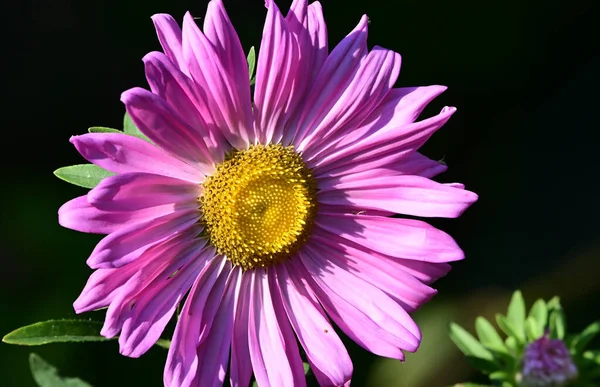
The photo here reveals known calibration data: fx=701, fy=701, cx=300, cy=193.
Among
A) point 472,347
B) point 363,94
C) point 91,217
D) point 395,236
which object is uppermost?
point 91,217

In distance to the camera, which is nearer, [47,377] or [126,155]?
[126,155]

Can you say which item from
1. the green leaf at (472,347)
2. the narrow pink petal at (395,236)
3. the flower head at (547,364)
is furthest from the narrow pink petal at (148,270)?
the flower head at (547,364)

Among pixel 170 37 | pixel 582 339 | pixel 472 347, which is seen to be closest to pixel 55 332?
pixel 170 37

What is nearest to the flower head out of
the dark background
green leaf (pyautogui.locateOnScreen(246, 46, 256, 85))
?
green leaf (pyautogui.locateOnScreen(246, 46, 256, 85))

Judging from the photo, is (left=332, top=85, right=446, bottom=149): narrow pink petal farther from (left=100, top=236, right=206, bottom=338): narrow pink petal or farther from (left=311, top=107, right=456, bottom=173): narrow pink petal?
(left=100, top=236, right=206, bottom=338): narrow pink petal

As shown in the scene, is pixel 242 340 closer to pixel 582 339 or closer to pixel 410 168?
pixel 410 168

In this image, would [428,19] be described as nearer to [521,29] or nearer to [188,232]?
[521,29]

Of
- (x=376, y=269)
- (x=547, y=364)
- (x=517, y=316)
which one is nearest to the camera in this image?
(x=547, y=364)
